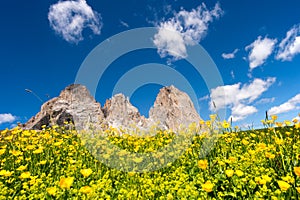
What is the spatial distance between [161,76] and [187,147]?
23.4 feet

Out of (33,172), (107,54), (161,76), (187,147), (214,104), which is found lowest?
(33,172)

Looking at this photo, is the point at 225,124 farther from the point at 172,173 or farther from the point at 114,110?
the point at 114,110

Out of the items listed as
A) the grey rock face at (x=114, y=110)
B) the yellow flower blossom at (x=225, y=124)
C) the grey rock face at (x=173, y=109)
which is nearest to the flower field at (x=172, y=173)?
the yellow flower blossom at (x=225, y=124)

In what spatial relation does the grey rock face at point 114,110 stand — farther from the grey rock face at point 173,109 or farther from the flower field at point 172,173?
the flower field at point 172,173

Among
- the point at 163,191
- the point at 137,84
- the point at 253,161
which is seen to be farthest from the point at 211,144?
the point at 137,84

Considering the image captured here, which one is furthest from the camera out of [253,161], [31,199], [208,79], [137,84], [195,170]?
[137,84]

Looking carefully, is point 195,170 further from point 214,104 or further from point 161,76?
point 161,76

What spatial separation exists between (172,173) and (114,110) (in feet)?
96.0

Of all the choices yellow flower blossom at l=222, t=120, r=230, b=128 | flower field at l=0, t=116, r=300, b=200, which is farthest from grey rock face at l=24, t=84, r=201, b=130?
yellow flower blossom at l=222, t=120, r=230, b=128

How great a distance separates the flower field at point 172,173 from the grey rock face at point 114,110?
9.52 m

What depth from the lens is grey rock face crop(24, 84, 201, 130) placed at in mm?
18778

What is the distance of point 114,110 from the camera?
34531 millimetres

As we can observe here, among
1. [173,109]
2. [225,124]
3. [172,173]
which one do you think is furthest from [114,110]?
[172,173]

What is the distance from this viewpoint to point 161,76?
14.1 m
